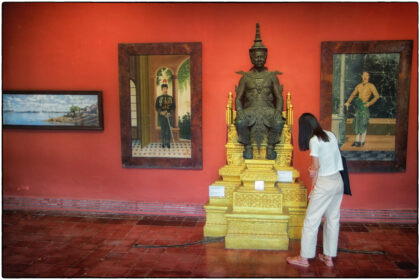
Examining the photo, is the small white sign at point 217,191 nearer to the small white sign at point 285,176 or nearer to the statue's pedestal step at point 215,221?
the statue's pedestal step at point 215,221

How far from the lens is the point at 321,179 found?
3586mm

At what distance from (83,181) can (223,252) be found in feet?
10.0

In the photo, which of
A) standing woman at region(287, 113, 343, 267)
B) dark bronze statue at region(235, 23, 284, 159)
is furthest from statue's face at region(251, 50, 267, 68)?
standing woman at region(287, 113, 343, 267)

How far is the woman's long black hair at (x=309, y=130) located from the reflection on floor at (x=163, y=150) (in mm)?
2448

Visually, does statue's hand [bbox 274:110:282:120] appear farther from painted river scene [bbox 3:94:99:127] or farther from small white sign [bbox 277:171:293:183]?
painted river scene [bbox 3:94:99:127]

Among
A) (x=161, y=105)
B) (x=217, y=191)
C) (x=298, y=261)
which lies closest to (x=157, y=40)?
(x=161, y=105)

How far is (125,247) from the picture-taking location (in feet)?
14.6

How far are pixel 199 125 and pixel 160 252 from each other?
2.19 m

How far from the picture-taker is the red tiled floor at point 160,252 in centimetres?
374

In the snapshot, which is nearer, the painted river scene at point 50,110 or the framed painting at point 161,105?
the framed painting at point 161,105

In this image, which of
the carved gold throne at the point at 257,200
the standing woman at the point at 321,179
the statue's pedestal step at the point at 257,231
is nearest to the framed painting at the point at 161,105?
the carved gold throne at the point at 257,200

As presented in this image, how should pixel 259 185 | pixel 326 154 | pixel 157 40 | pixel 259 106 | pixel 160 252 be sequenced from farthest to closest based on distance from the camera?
pixel 157 40 → pixel 259 106 → pixel 259 185 → pixel 160 252 → pixel 326 154

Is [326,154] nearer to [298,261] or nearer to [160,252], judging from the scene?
[298,261]

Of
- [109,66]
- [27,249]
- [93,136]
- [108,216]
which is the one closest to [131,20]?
[109,66]
